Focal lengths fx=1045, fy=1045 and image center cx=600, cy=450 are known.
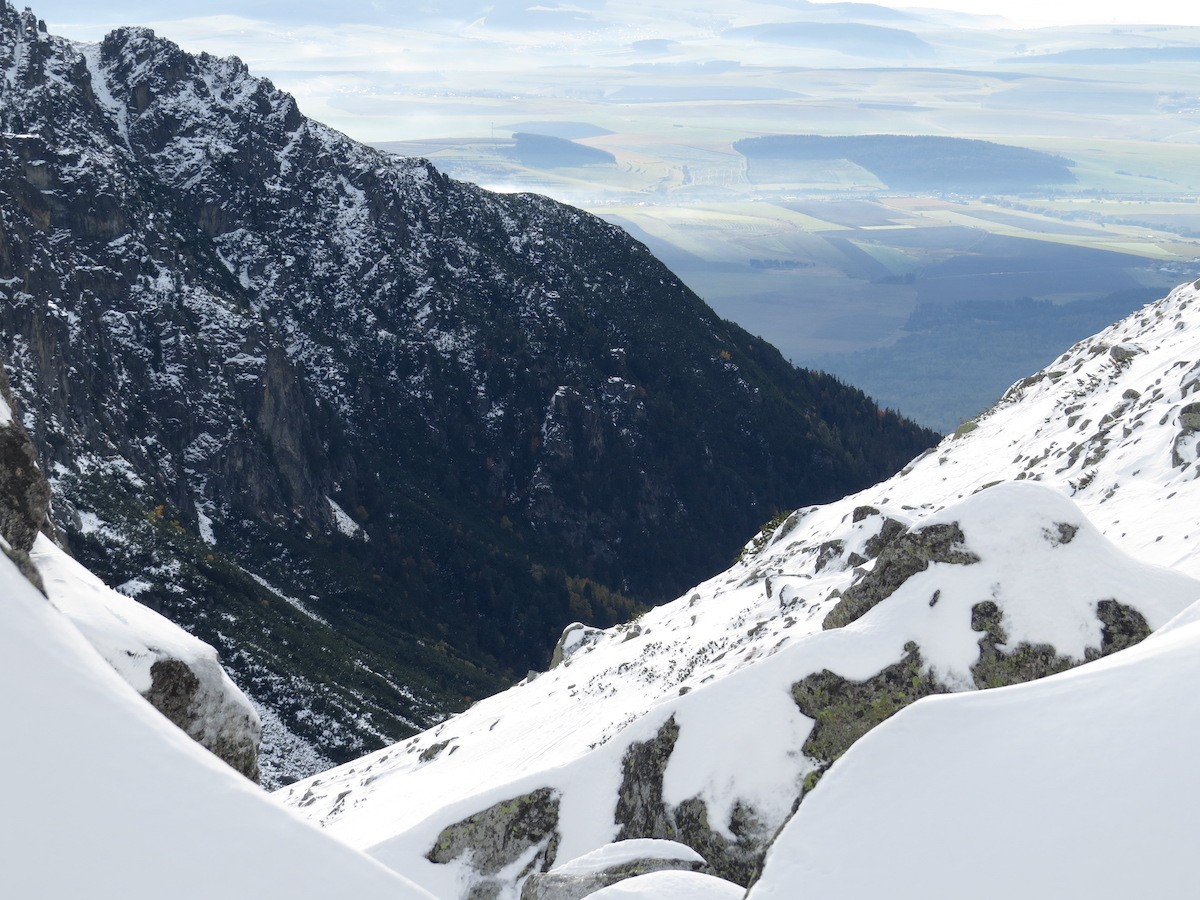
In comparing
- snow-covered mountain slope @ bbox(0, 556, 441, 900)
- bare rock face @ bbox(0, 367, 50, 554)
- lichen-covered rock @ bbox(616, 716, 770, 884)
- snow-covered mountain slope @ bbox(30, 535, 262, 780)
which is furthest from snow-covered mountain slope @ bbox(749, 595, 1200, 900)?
bare rock face @ bbox(0, 367, 50, 554)

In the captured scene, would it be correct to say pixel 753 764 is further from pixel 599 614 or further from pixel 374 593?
pixel 599 614

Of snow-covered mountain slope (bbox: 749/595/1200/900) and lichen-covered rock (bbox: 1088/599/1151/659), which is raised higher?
snow-covered mountain slope (bbox: 749/595/1200/900)

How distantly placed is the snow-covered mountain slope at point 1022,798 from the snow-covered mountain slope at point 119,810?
16.6 ft

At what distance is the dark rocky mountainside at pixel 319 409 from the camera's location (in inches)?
4299

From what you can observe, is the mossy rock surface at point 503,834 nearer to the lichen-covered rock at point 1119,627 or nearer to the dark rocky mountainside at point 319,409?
the lichen-covered rock at point 1119,627

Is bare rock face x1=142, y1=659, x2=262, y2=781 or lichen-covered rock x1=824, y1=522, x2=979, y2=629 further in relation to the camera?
lichen-covered rock x1=824, y1=522, x2=979, y2=629

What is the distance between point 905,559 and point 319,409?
150m

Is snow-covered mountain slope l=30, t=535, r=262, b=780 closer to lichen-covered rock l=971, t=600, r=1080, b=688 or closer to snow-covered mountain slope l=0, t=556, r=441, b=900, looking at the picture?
snow-covered mountain slope l=0, t=556, r=441, b=900

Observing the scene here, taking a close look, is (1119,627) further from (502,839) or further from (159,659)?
(159,659)

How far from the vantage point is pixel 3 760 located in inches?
448

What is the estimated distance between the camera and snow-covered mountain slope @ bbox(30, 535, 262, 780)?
2091 cm

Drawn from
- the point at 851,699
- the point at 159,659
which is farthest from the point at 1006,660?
the point at 159,659

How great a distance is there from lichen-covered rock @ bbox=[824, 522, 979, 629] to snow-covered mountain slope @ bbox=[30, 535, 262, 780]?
45.7 feet

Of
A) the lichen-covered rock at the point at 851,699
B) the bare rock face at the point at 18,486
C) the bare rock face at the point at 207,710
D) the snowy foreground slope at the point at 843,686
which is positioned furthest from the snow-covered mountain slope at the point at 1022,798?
the bare rock face at the point at 18,486
